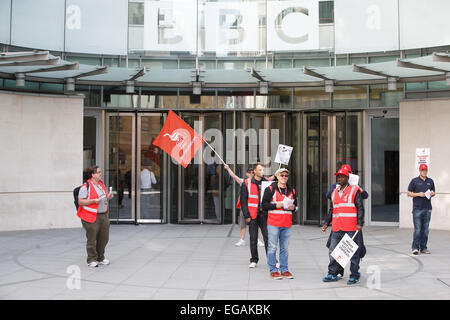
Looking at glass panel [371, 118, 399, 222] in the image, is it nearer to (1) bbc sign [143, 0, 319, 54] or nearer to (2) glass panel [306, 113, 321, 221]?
(2) glass panel [306, 113, 321, 221]

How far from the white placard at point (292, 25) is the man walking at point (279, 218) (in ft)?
23.8

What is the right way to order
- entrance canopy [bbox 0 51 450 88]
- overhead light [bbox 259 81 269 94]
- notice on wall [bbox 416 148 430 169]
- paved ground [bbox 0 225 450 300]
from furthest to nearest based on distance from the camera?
overhead light [bbox 259 81 269 94], entrance canopy [bbox 0 51 450 88], notice on wall [bbox 416 148 430 169], paved ground [bbox 0 225 450 300]

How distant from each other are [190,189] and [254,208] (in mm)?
7164

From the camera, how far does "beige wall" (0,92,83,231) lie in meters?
14.6

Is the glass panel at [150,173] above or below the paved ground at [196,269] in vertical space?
above

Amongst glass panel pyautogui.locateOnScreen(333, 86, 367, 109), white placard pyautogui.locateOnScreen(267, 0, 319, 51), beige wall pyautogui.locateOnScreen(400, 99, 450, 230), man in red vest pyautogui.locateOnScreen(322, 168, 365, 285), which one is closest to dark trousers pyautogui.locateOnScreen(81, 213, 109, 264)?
man in red vest pyautogui.locateOnScreen(322, 168, 365, 285)

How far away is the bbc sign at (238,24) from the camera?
15117 millimetres

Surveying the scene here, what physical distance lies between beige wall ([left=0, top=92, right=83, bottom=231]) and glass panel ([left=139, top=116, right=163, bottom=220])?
2169 mm

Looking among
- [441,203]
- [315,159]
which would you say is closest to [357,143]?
[315,159]

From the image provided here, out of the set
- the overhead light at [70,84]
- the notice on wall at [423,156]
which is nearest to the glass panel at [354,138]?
the notice on wall at [423,156]

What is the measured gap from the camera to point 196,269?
9516 millimetres

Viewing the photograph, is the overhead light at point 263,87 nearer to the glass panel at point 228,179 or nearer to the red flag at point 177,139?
the glass panel at point 228,179

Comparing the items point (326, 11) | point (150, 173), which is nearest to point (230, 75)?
point (326, 11)

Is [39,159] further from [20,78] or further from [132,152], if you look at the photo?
[132,152]
